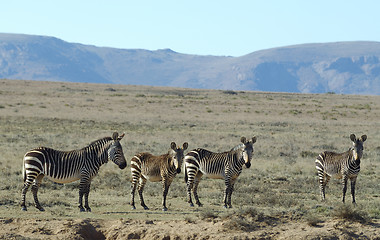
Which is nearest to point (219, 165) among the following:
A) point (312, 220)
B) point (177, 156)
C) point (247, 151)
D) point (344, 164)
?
point (247, 151)

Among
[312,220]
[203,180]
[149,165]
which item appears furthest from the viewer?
[203,180]

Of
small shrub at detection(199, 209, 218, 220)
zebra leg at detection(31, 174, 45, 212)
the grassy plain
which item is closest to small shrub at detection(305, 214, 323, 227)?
the grassy plain

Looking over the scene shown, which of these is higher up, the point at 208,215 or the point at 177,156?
the point at 177,156

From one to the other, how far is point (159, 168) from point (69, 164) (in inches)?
103

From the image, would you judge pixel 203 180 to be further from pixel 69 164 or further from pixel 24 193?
pixel 24 193

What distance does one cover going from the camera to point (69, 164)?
1541cm

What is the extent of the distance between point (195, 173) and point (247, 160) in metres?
1.83

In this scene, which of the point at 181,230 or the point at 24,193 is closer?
the point at 181,230

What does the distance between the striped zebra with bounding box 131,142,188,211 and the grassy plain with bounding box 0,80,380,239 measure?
66 centimetres

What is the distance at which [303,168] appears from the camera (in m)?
26.6

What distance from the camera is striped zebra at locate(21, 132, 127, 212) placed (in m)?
15.1

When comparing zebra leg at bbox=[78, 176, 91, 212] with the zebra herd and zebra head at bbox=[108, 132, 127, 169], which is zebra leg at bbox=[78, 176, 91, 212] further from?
zebra head at bbox=[108, 132, 127, 169]

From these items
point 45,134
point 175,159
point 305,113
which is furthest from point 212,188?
point 305,113

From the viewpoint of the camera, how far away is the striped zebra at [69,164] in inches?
596
